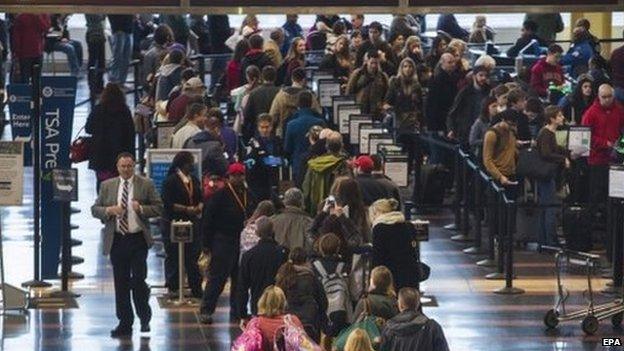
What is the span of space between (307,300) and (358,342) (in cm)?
257

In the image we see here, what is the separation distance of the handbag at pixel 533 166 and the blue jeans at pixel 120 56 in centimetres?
1272

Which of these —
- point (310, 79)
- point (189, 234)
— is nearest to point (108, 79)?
point (310, 79)

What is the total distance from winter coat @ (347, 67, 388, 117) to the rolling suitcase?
15.7ft

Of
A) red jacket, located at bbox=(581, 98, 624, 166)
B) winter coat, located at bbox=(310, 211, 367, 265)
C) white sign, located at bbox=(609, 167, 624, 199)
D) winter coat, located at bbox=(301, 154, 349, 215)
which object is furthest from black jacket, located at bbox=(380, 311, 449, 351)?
red jacket, located at bbox=(581, 98, 624, 166)

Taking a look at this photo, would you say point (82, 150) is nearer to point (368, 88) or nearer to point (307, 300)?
point (368, 88)

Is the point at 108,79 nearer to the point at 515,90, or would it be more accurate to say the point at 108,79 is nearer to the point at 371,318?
the point at 515,90

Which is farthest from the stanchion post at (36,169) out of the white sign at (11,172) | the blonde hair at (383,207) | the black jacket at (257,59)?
the black jacket at (257,59)

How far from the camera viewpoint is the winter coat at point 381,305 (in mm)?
19469

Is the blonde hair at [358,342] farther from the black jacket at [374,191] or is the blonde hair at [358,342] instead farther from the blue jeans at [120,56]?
the blue jeans at [120,56]

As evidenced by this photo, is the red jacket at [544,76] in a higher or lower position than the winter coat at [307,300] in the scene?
higher

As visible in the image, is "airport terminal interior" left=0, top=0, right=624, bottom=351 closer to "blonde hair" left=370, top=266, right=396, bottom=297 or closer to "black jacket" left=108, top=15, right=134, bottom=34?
"blonde hair" left=370, top=266, right=396, bottom=297

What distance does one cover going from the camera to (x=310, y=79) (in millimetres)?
36531

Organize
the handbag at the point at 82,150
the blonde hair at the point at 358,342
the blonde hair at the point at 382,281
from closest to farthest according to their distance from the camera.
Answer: the blonde hair at the point at 358,342 < the blonde hair at the point at 382,281 < the handbag at the point at 82,150

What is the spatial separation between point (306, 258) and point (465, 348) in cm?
258
